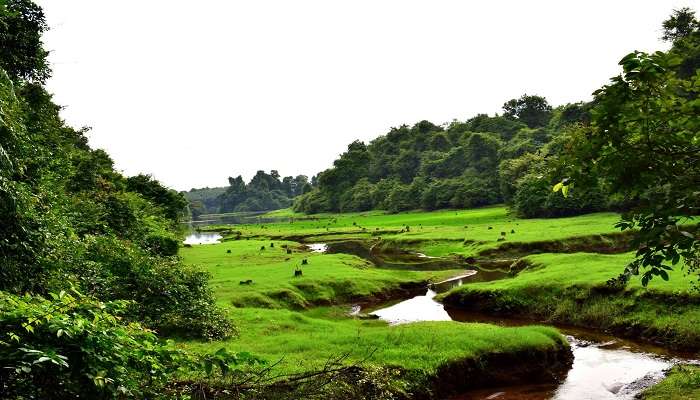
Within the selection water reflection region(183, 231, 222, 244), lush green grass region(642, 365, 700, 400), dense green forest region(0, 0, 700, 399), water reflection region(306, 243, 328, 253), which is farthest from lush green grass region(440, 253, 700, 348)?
water reflection region(183, 231, 222, 244)

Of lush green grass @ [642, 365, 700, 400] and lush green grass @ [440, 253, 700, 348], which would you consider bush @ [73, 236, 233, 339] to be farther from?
lush green grass @ [440, 253, 700, 348]

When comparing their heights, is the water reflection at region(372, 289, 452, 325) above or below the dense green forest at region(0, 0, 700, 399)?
below

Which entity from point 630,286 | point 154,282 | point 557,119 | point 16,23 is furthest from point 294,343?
point 557,119

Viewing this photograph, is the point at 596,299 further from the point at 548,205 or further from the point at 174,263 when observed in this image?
the point at 548,205

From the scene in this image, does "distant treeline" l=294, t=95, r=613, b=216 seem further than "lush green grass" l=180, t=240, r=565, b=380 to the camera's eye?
A: Yes

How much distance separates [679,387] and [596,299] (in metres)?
11.8

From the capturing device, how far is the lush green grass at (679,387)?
15500 millimetres

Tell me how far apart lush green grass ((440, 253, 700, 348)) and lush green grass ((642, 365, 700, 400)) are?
4888 mm

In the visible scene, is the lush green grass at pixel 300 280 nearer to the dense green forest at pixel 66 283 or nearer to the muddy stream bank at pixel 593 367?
the muddy stream bank at pixel 593 367

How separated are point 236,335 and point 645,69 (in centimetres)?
1935

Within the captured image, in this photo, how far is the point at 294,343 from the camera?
20328mm

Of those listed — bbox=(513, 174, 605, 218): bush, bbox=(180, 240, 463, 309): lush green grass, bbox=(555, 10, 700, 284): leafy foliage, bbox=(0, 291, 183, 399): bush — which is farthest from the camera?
bbox=(513, 174, 605, 218): bush

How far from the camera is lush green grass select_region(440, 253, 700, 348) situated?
75.6 feet

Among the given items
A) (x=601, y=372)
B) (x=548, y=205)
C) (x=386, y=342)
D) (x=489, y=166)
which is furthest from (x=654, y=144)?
(x=489, y=166)
